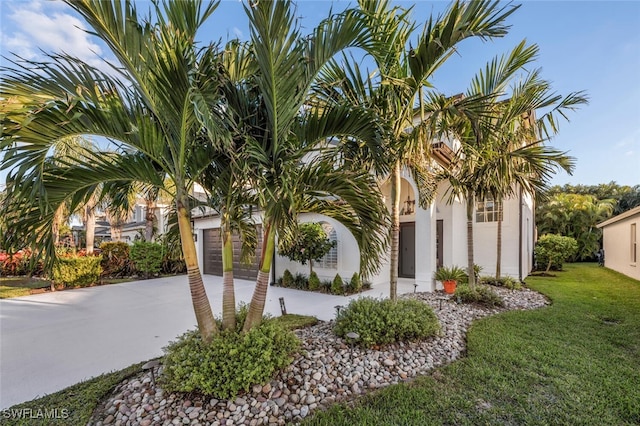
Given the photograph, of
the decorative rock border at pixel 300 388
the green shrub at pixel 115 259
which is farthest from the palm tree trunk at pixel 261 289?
the green shrub at pixel 115 259

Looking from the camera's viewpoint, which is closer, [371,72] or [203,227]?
[371,72]

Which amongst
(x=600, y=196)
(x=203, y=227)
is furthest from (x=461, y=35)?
(x=600, y=196)

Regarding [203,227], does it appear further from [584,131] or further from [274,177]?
[584,131]

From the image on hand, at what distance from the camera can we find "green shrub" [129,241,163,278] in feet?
48.6

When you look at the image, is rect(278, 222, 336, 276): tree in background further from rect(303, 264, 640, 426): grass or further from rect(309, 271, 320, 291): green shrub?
rect(303, 264, 640, 426): grass

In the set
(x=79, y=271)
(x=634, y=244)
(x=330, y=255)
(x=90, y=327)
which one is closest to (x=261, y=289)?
(x=90, y=327)

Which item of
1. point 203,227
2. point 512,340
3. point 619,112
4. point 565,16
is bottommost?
point 512,340

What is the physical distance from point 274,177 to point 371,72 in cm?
285

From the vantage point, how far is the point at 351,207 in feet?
14.9

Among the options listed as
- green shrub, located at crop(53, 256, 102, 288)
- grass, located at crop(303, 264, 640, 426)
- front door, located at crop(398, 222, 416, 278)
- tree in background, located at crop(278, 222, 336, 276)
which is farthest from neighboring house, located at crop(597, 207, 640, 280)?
green shrub, located at crop(53, 256, 102, 288)

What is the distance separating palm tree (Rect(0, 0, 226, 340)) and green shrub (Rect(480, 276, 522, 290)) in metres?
9.44

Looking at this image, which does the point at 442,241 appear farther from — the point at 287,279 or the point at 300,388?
the point at 300,388

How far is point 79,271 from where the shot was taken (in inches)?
483

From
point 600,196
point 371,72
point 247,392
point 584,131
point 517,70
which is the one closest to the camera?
point 247,392
